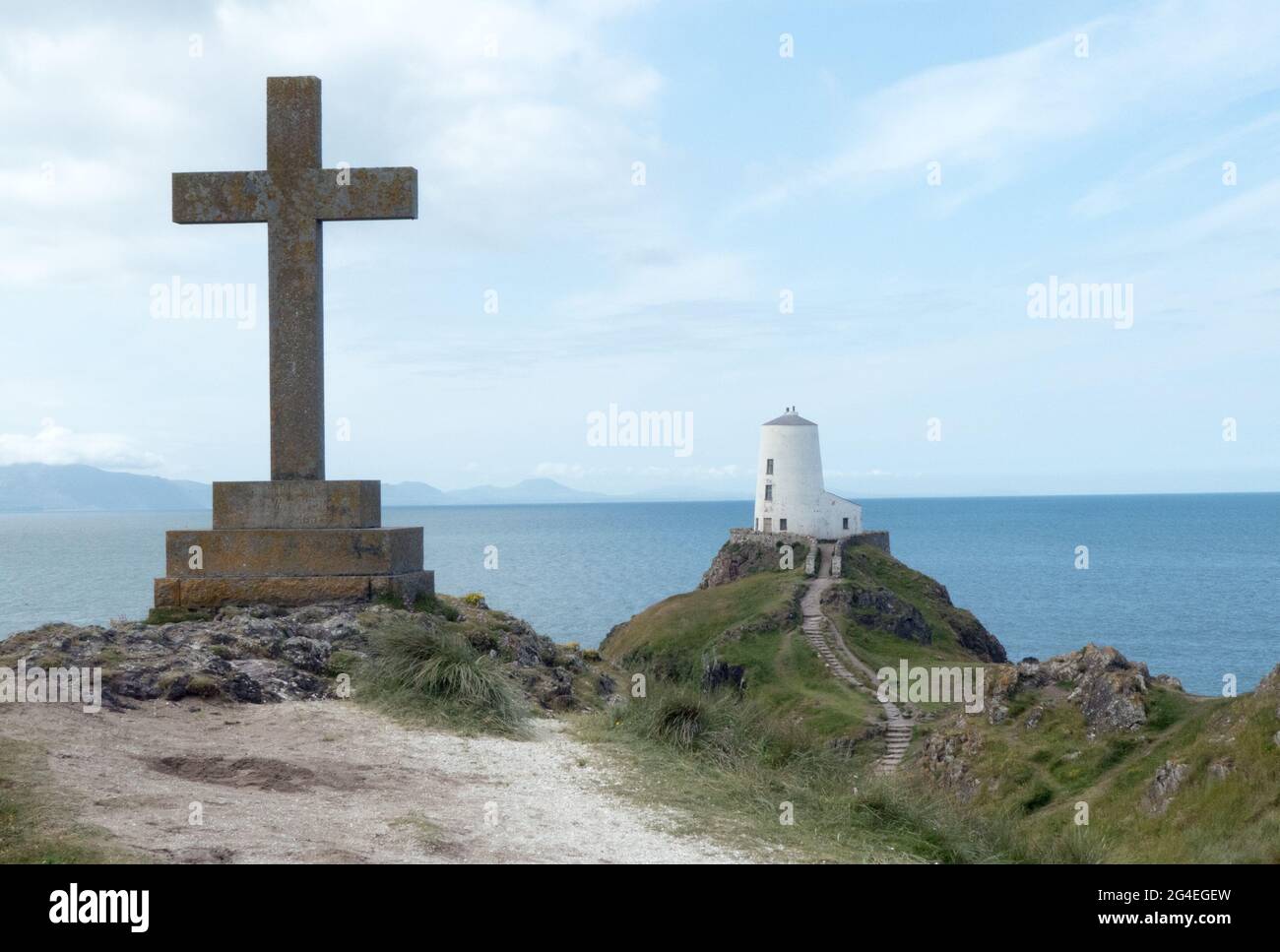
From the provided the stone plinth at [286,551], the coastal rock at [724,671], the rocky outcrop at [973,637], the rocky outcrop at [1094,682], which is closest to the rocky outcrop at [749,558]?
the rocky outcrop at [973,637]

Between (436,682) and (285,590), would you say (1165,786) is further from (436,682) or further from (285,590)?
(436,682)

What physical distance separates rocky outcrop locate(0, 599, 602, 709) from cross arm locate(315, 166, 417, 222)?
434cm

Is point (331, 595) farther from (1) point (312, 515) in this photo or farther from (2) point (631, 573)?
(2) point (631, 573)

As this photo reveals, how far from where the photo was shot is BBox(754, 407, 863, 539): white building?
7475cm

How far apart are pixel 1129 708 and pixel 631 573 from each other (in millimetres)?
109539

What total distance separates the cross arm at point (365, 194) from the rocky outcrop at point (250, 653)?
14.2 ft

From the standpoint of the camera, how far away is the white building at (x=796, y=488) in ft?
245

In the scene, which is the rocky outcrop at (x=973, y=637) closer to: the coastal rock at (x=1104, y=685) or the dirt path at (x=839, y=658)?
the dirt path at (x=839, y=658)

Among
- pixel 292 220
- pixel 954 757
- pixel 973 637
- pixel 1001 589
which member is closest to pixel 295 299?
pixel 292 220

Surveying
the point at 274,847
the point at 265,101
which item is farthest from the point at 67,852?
the point at 265,101

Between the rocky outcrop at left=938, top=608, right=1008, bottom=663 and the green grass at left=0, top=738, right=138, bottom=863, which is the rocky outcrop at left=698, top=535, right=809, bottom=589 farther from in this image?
the green grass at left=0, top=738, right=138, bottom=863

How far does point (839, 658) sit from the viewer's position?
53.7 m

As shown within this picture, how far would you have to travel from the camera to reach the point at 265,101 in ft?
42.9

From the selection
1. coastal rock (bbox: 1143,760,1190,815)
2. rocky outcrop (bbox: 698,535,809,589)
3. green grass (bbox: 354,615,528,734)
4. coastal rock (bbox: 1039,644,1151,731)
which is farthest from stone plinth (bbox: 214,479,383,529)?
rocky outcrop (bbox: 698,535,809,589)
